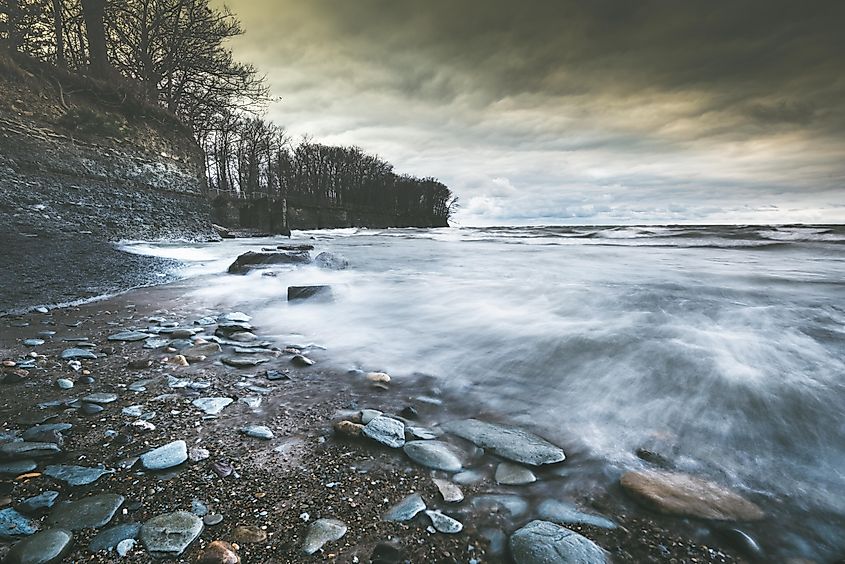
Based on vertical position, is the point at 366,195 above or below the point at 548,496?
above

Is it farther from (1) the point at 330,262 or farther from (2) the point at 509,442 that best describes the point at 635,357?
(1) the point at 330,262

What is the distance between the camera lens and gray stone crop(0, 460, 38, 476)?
1113 mm

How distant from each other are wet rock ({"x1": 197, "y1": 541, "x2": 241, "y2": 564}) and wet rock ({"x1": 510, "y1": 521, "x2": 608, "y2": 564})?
24.5 inches

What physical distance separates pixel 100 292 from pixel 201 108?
1596 centimetres

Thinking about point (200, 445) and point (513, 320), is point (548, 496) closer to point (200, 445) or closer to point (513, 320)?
point (200, 445)

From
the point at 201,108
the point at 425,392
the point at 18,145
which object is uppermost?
the point at 201,108

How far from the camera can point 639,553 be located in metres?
0.95

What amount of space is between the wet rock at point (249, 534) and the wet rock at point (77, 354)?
1756 mm

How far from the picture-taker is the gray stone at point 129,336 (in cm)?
244

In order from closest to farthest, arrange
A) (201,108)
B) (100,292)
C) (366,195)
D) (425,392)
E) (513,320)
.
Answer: (425,392), (513,320), (100,292), (201,108), (366,195)

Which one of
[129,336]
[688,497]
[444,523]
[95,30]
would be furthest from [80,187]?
[688,497]

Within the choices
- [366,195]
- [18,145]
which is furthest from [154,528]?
[366,195]

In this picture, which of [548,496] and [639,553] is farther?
[548,496]

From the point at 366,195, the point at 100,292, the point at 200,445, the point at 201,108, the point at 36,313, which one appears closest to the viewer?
the point at 200,445
